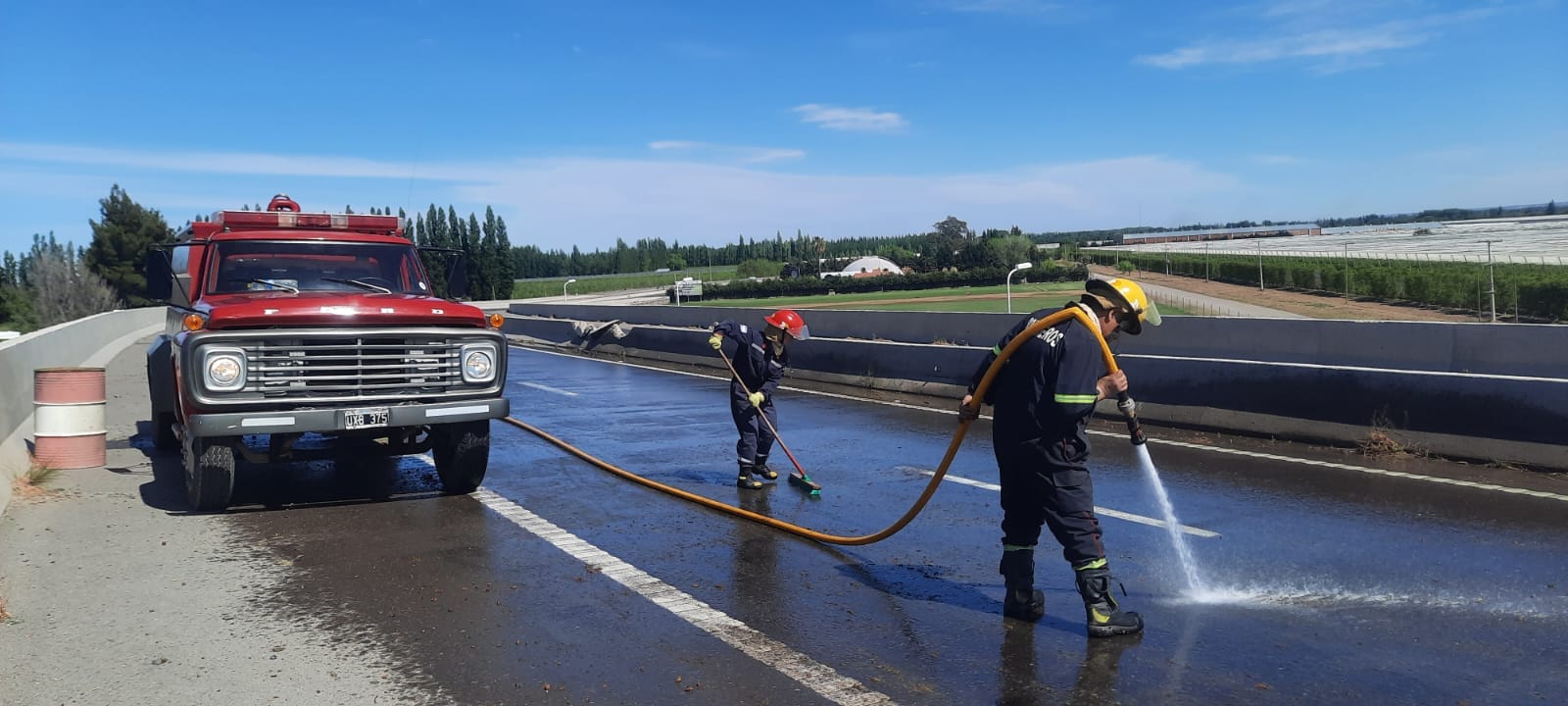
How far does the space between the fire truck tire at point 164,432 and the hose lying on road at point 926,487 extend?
3.55 m

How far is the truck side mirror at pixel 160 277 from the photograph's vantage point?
8.75 m

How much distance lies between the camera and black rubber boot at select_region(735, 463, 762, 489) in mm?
8898

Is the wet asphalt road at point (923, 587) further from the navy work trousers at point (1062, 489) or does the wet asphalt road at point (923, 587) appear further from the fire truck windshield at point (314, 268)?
the fire truck windshield at point (314, 268)

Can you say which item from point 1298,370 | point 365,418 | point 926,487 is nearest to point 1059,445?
point 926,487

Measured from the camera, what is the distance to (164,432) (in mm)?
10422

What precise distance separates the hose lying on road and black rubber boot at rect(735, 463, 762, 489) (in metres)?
0.48

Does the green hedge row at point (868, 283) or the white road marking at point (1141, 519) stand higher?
the green hedge row at point (868, 283)

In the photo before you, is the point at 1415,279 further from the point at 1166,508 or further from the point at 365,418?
the point at 365,418

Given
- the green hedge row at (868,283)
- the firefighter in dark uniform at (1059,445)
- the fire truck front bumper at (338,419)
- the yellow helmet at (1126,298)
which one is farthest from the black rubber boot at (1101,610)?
the green hedge row at (868,283)

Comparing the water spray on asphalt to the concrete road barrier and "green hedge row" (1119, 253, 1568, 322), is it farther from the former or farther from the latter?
"green hedge row" (1119, 253, 1568, 322)

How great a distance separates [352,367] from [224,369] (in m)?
0.80

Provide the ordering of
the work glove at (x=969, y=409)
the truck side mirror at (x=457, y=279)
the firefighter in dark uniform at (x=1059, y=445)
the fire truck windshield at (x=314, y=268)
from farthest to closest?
the truck side mirror at (x=457, y=279) < the fire truck windshield at (x=314, y=268) < the work glove at (x=969, y=409) < the firefighter in dark uniform at (x=1059, y=445)

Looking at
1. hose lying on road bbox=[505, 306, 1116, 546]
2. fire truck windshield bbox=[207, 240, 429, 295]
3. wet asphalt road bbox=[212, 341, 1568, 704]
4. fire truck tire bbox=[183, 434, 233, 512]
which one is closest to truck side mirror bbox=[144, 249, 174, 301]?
fire truck windshield bbox=[207, 240, 429, 295]

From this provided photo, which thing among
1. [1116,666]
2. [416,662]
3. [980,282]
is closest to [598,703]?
[416,662]
